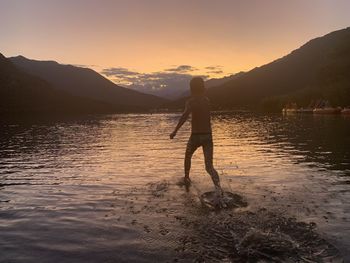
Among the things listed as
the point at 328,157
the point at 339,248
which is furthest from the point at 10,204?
the point at 328,157

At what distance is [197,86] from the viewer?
1294cm

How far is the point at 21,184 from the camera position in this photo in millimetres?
16281

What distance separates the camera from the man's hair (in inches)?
506

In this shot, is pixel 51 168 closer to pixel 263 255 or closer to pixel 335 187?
pixel 335 187

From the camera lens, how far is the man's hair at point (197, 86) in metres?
12.8

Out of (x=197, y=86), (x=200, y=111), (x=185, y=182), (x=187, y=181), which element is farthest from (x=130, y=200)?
(x=197, y=86)

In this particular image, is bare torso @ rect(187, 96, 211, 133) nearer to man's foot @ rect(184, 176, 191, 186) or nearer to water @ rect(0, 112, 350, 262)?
water @ rect(0, 112, 350, 262)

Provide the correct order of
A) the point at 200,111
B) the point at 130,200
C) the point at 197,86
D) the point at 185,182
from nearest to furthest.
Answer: the point at 130,200, the point at 197,86, the point at 200,111, the point at 185,182

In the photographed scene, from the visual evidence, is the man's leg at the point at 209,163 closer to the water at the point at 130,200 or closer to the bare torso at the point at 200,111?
the bare torso at the point at 200,111

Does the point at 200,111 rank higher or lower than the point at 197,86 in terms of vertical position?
lower

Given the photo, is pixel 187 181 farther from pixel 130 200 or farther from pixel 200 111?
pixel 200 111

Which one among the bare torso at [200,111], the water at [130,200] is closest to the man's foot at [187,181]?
the water at [130,200]

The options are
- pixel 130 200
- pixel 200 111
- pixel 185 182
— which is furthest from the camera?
pixel 185 182

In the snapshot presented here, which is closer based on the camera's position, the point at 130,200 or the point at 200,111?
the point at 130,200
